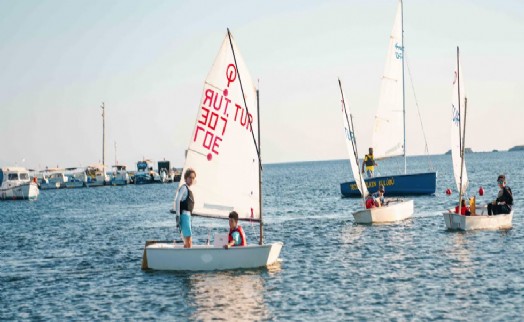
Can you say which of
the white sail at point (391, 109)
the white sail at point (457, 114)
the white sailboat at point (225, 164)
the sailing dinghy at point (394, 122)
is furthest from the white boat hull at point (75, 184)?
the white sailboat at point (225, 164)

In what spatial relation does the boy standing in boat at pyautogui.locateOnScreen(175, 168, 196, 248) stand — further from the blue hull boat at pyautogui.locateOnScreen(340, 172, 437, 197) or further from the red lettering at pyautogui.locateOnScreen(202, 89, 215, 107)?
the blue hull boat at pyautogui.locateOnScreen(340, 172, 437, 197)

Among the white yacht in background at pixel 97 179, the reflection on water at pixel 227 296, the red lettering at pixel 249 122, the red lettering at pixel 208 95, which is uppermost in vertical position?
the red lettering at pixel 208 95

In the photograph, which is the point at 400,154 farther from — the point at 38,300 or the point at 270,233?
the point at 38,300

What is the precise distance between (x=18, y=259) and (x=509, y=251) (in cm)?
2531

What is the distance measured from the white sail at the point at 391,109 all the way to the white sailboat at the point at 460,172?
21039 millimetres

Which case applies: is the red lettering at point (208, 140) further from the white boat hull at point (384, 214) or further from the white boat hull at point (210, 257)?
the white boat hull at point (384, 214)

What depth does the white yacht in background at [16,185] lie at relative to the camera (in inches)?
4759

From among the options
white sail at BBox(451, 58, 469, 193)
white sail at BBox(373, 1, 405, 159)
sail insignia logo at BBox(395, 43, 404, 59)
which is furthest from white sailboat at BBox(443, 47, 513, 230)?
sail insignia logo at BBox(395, 43, 404, 59)

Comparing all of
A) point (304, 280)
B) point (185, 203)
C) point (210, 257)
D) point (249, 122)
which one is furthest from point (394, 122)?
point (185, 203)

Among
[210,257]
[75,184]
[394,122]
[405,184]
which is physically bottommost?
[210,257]

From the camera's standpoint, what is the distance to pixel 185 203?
97.6 ft

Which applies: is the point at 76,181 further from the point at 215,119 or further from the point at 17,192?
the point at 215,119

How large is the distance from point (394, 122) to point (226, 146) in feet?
120

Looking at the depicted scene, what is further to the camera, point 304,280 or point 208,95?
point 208,95
